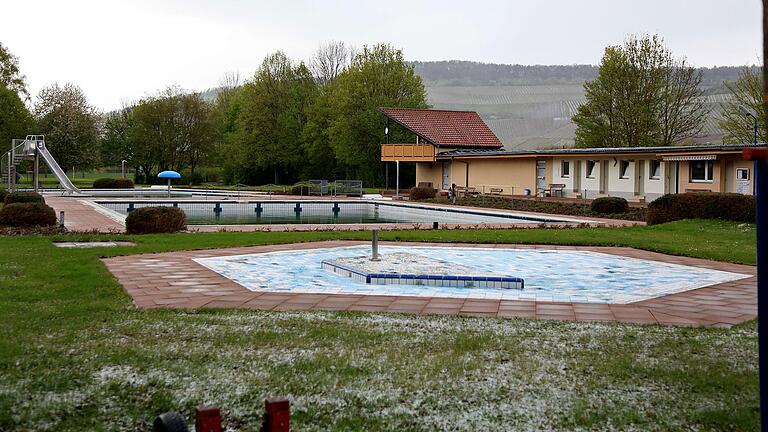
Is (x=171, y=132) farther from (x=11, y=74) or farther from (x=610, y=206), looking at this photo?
(x=610, y=206)

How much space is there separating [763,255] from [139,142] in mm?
61279

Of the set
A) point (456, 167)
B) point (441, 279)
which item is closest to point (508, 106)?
point (456, 167)

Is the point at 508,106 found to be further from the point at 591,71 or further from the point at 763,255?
the point at 763,255

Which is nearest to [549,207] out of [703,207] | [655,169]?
[655,169]

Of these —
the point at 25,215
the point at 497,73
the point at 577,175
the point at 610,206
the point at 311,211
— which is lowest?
the point at 311,211

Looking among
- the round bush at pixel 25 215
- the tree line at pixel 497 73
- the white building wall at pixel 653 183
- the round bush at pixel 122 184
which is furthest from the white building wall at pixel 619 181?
the tree line at pixel 497 73

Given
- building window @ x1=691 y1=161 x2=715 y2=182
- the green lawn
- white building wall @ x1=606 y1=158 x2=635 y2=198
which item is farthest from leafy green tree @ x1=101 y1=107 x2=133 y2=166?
the green lawn

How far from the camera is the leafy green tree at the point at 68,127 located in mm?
54281

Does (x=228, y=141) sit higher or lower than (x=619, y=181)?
higher

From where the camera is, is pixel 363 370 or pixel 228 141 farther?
pixel 228 141

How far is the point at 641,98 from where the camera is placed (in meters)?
41.3

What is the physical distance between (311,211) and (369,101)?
18302 mm

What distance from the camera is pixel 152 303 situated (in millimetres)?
7551

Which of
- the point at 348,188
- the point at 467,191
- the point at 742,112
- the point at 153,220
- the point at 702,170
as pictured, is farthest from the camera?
the point at 348,188
